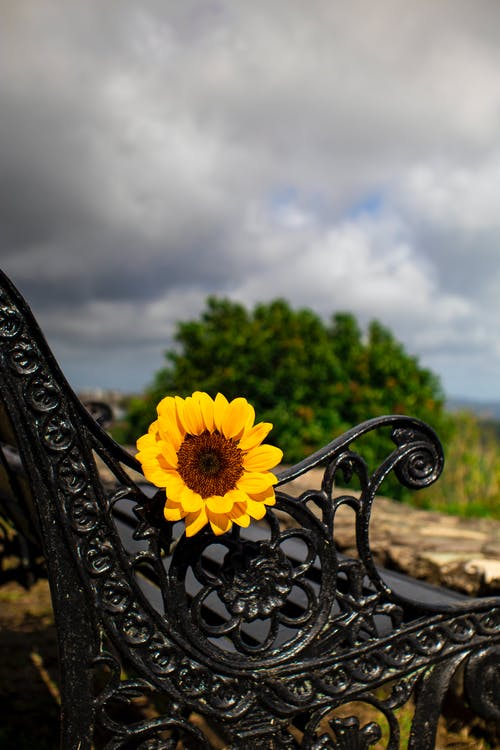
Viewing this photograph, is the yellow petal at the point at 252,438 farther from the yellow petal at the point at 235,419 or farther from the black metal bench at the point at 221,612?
the black metal bench at the point at 221,612

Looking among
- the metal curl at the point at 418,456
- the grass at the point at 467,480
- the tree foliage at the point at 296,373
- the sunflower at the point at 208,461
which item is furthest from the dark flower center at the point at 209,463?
the grass at the point at 467,480

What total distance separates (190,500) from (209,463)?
0.09 meters

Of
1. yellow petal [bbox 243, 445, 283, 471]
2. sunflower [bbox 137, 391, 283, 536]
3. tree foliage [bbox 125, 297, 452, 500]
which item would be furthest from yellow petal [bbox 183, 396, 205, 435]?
tree foliage [bbox 125, 297, 452, 500]

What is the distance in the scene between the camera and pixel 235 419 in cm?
146

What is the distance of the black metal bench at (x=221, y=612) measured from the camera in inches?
54.9

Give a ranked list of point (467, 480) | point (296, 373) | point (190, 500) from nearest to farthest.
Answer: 1. point (190, 500)
2. point (296, 373)
3. point (467, 480)

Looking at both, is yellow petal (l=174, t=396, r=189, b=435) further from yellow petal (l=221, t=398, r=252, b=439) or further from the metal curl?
the metal curl

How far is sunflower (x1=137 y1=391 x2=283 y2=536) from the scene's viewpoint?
4.58 ft

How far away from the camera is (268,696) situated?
1589 mm

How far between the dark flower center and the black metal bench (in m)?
0.12

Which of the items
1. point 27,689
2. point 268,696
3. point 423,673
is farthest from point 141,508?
point 27,689

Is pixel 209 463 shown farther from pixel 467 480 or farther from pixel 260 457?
pixel 467 480

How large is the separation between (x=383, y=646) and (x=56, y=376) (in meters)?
1.06

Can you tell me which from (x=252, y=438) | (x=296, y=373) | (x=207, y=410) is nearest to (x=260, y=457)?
(x=252, y=438)
